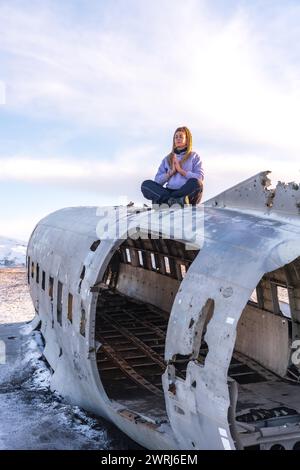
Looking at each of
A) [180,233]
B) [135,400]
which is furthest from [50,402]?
[180,233]

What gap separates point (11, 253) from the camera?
53.7 metres

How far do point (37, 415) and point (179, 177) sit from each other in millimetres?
5480

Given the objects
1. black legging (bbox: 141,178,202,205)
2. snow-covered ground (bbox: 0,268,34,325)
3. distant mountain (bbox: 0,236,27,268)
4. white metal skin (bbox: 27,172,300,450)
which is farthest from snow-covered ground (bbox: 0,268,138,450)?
distant mountain (bbox: 0,236,27,268)

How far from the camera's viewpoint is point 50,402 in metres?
11.2

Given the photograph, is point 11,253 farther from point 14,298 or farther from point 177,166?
point 177,166

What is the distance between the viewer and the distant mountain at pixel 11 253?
47.8 m

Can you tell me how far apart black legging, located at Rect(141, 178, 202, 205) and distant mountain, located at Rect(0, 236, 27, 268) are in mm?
36382

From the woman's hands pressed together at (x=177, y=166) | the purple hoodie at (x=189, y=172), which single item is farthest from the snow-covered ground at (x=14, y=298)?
the woman's hands pressed together at (x=177, y=166)

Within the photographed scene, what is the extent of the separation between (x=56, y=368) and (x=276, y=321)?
494 centimetres

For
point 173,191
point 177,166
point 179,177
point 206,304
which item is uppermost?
point 177,166

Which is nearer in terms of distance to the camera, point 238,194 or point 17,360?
point 238,194

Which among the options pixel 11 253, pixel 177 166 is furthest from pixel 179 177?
pixel 11 253

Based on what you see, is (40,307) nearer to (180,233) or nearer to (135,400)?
(135,400)

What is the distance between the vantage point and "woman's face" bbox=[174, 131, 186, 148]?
1142cm
